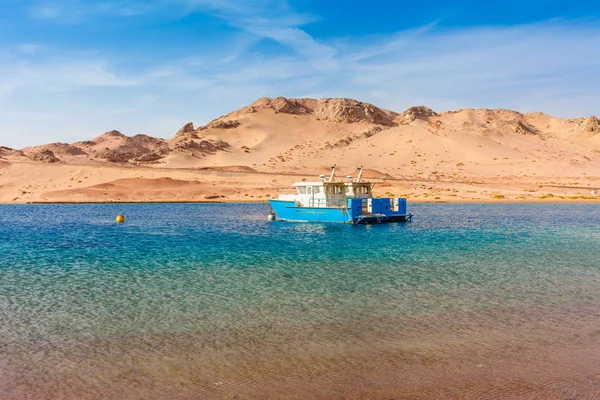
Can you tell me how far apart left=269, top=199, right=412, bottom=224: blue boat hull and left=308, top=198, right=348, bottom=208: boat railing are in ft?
3.01

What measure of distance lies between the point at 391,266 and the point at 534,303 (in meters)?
7.20

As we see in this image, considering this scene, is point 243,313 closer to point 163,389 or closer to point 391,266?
point 163,389

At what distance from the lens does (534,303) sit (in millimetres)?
15078

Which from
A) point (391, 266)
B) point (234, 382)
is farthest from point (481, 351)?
point (391, 266)

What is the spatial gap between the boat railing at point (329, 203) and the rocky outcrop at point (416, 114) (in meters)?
110

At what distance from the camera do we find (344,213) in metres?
43.7

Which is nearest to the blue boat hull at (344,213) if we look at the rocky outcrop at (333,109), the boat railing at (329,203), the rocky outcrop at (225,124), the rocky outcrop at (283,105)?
→ the boat railing at (329,203)

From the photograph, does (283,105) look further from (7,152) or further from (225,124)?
(7,152)

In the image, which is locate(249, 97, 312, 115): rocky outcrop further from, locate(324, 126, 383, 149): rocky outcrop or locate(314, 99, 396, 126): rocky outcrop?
locate(324, 126, 383, 149): rocky outcrop

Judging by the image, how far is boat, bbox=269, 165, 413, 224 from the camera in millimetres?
43844

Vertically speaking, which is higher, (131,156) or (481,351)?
(131,156)

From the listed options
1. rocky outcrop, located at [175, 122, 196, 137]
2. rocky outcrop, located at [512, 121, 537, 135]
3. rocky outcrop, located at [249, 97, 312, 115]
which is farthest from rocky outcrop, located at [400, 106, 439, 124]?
rocky outcrop, located at [175, 122, 196, 137]

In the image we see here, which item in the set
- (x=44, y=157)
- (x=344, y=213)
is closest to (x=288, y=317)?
(x=344, y=213)

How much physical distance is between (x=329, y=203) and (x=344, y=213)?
77.5 inches
